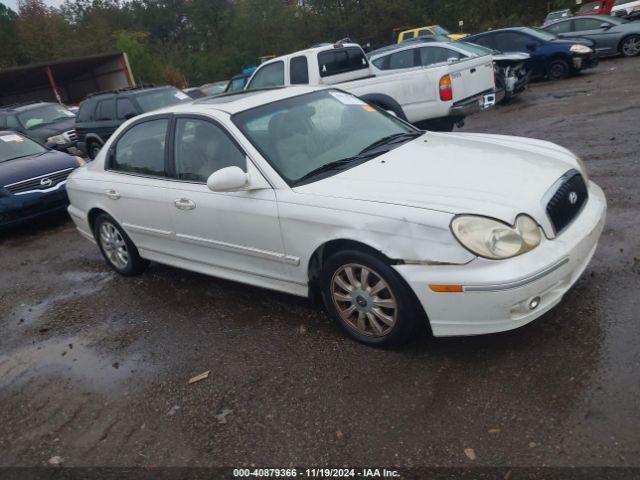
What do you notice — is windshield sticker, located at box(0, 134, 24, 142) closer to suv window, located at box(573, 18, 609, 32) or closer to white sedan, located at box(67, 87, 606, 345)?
white sedan, located at box(67, 87, 606, 345)

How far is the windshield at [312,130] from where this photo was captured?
401 centimetres

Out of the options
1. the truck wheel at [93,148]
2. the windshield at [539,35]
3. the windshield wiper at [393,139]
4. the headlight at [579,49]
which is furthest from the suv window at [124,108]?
the headlight at [579,49]

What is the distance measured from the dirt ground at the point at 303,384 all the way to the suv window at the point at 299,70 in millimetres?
6066

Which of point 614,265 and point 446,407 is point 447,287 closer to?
point 446,407

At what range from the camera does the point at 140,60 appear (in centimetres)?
4319

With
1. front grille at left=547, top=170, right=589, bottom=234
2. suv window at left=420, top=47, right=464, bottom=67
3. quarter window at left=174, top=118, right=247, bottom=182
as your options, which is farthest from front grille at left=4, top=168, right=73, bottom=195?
suv window at left=420, top=47, right=464, bottom=67

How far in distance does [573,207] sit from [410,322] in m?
1.27

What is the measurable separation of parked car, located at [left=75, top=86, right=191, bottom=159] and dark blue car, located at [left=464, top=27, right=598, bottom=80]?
8230mm

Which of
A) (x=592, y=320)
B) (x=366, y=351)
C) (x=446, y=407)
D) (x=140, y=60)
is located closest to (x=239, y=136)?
(x=366, y=351)

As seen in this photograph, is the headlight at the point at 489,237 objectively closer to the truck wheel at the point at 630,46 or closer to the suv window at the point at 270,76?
the suv window at the point at 270,76

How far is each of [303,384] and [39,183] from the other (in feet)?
21.0

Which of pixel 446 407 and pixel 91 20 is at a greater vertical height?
pixel 91 20

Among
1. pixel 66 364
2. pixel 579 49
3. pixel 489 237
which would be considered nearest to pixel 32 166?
pixel 66 364

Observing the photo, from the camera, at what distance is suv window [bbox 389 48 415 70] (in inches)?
506
